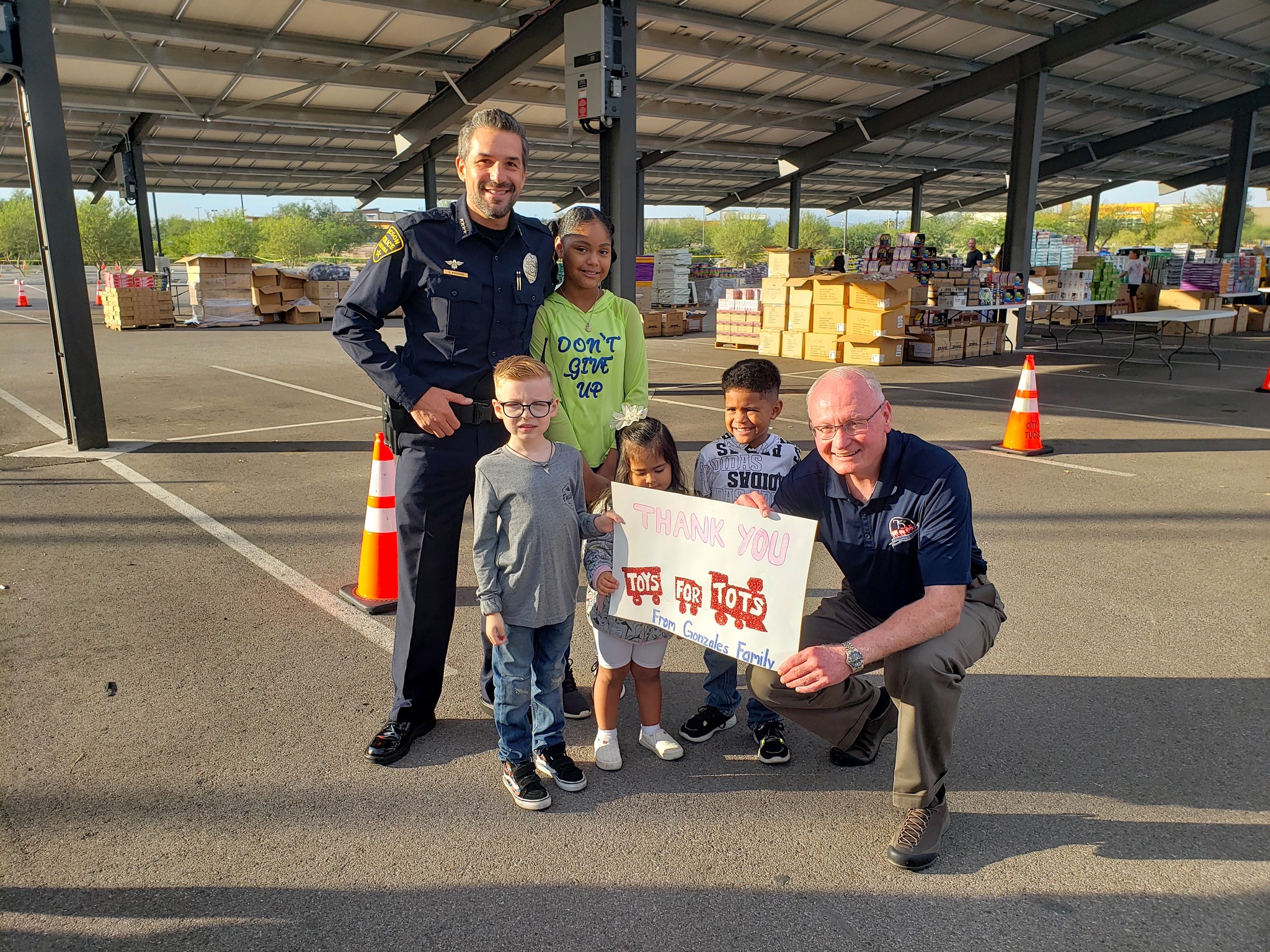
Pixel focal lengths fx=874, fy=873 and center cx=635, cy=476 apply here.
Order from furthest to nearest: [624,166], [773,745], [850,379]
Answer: [624,166]
[773,745]
[850,379]

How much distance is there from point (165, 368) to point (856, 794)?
15.1 m

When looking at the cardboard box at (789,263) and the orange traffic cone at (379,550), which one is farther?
the cardboard box at (789,263)

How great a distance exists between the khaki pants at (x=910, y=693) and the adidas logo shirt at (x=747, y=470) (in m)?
0.56

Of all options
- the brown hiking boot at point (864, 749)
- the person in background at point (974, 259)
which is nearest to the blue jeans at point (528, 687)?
the brown hiking boot at point (864, 749)

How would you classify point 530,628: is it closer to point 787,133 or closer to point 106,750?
point 106,750

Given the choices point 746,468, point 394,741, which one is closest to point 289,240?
point 394,741

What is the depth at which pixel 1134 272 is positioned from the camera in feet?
80.2

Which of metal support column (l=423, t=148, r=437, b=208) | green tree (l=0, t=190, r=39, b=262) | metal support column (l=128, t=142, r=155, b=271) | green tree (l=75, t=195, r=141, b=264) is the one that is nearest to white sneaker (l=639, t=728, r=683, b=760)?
metal support column (l=423, t=148, r=437, b=208)

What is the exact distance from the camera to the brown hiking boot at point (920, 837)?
266 centimetres

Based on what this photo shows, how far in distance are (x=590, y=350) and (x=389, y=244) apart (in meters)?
0.84

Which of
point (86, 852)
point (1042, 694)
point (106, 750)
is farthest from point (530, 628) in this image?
point (1042, 694)

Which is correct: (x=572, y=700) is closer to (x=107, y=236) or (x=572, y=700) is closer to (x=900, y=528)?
(x=900, y=528)

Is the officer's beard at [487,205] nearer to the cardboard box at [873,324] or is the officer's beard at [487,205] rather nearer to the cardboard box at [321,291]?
the cardboard box at [873,324]

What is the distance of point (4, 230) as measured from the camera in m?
83.6
